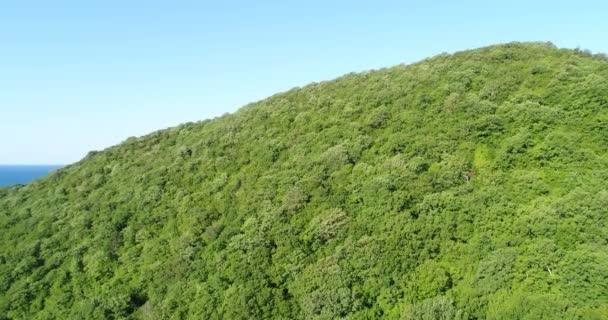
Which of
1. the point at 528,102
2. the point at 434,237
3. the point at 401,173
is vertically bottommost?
the point at 434,237

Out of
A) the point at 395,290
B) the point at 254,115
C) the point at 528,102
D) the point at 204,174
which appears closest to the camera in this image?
the point at 395,290

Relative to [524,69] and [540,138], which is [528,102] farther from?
[524,69]

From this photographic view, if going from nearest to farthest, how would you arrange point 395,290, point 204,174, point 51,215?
1. point 395,290
2. point 204,174
3. point 51,215

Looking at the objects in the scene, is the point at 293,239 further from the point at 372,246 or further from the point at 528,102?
the point at 528,102

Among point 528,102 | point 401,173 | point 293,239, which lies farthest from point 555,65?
point 293,239

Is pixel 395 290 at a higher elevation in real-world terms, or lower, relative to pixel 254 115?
lower

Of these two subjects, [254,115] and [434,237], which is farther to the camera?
[254,115]
